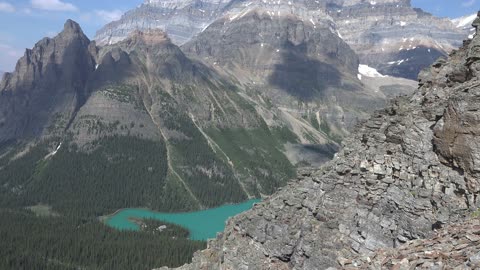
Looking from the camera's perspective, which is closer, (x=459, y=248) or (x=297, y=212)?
(x=459, y=248)

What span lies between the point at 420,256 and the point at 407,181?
1201cm

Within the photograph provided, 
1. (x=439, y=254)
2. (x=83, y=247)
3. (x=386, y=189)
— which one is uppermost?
(x=386, y=189)

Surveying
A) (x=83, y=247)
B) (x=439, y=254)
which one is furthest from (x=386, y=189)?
(x=83, y=247)

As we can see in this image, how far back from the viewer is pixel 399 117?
39781mm

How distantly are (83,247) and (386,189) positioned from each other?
124310 millimetres

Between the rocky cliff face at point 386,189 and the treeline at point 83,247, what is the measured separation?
301 ft

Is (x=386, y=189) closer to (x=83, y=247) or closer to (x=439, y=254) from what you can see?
(x=439, y=254)

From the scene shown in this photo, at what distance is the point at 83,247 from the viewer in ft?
467

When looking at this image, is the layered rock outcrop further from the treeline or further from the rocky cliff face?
the treeline

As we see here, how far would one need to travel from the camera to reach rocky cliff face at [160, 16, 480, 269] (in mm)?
33219

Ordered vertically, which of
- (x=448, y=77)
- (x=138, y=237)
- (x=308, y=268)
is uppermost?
(x=448, y=77)

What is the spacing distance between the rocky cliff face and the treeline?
91.8 m

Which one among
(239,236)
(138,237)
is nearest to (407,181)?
(239,236)

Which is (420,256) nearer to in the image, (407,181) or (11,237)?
(407,181)
